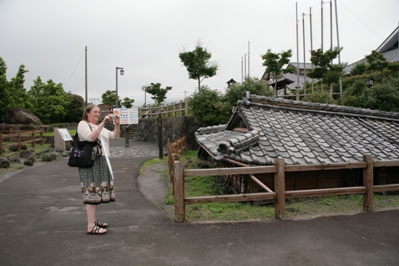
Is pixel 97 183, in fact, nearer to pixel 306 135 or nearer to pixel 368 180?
pixel 368 180

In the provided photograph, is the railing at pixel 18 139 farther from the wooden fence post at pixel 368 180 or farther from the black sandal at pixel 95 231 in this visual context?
the wooden fence post at pixel 368 180

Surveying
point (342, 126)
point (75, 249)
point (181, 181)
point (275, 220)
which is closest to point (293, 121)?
point (342, 126)

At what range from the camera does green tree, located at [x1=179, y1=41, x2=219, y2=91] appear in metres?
23.8

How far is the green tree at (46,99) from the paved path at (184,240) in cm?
3030

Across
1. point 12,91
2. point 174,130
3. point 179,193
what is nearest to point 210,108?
point 174,130

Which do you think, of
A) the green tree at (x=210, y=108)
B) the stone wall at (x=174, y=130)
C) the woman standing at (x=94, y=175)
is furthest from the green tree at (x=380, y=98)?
the woman standing at (x=94, y=175)

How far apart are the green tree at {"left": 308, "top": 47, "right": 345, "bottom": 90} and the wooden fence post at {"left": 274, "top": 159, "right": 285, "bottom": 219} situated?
19.6 meters

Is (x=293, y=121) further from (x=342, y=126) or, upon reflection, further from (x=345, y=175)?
(x=345, y=175)

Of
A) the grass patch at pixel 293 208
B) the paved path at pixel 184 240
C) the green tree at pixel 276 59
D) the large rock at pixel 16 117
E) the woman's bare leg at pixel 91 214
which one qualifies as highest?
the green tree at pixel 276 59

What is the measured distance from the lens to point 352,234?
4.28 meters

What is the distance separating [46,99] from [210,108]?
2288 centimetres

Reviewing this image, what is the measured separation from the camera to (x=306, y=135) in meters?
7.08

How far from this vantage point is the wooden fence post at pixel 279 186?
192 inches

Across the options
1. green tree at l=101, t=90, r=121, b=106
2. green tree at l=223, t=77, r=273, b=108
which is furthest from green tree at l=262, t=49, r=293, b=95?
green tree at l=101, t=90, r=121, b=106
